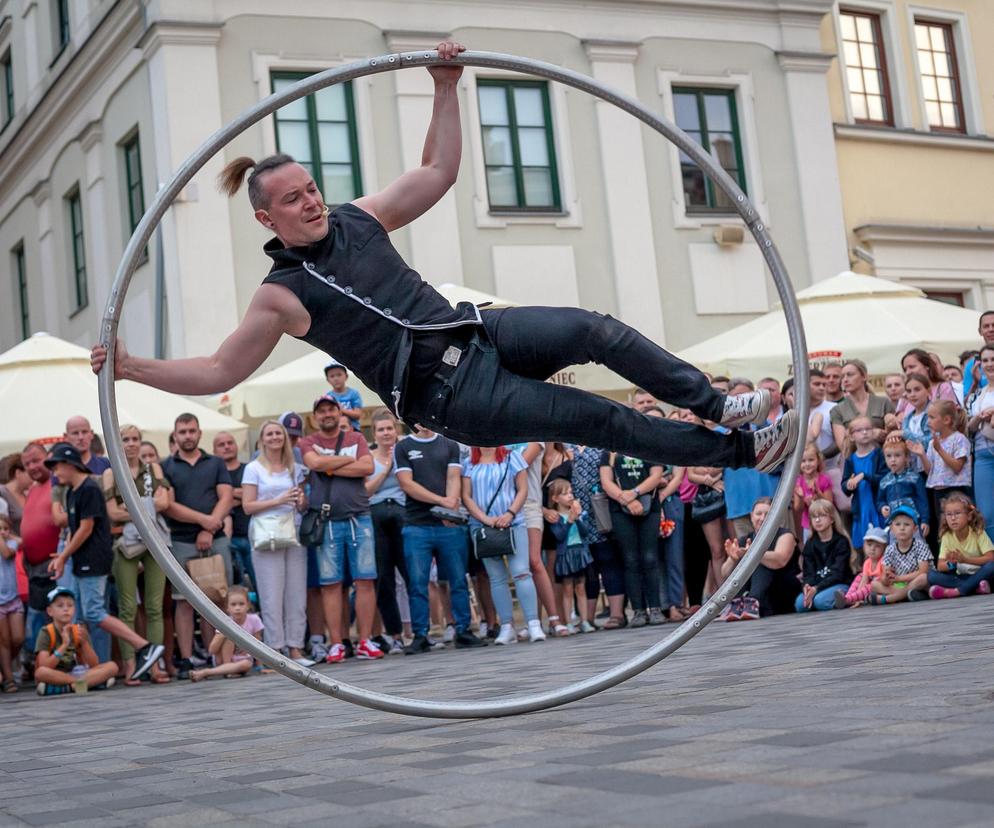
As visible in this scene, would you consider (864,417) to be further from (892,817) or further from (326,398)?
(892,817)

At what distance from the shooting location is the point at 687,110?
844 inches

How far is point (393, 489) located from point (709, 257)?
415 inches

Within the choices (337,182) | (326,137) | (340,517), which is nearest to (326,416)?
(340,517)

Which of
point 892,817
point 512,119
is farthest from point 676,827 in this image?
point 512,119

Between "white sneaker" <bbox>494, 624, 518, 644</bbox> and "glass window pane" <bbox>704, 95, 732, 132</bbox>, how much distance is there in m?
11.8

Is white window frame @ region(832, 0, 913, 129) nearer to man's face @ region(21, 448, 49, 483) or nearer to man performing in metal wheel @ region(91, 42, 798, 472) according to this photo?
man's face @ region(21, 448, 49, 483)

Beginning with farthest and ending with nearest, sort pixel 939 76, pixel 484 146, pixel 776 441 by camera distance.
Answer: pixel 939 76
pixel 484 146
pixel 776 441

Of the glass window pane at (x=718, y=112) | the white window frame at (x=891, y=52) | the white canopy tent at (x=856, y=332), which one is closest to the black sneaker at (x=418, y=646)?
the white canopy tent at (x=856, y=332)

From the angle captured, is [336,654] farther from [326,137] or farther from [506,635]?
[326,137]

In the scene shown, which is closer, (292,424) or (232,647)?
(232,647)

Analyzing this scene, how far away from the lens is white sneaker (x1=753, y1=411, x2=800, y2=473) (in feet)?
19.5

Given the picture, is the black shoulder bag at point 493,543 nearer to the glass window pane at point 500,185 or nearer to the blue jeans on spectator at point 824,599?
the blue jeans on spectator at point 824,599

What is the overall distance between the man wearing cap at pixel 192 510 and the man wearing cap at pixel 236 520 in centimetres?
22

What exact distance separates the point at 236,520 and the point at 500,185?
951 cm
